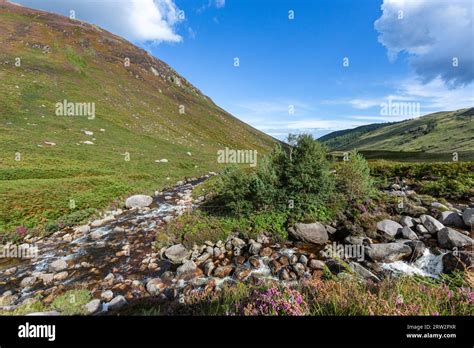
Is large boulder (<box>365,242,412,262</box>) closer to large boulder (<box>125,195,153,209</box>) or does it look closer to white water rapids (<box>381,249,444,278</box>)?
white water rapids (<box>381,249,444,278</box>)

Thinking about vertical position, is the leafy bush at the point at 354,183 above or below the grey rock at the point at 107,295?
above

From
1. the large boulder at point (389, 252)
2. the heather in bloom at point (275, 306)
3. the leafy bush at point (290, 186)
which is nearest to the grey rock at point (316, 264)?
the large boulder at point (389, 252)

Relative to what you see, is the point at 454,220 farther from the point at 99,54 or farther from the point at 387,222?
the point at 99,54

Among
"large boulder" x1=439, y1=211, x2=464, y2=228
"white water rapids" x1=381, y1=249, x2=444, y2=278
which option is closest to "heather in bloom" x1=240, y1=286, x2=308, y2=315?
"white water rapids" x1=381, y1=249, x2=444, y2=278

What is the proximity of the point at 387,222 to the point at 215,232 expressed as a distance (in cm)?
1061

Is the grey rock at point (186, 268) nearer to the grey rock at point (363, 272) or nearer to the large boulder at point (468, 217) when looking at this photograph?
the grey rock at point (363, 272)

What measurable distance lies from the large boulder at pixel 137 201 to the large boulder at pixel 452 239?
70.0 ft

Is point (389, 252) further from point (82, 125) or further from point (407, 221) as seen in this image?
point (82, 125)

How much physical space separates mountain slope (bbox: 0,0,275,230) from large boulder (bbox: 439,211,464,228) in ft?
81.7

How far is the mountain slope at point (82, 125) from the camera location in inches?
793

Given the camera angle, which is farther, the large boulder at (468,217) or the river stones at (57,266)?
the large boulder at (468,217)

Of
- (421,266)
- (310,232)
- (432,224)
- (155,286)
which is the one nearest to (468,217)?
(432,224)

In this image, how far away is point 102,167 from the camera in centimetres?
2989

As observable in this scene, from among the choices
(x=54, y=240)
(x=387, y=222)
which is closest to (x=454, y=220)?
(x=387, y=222)
